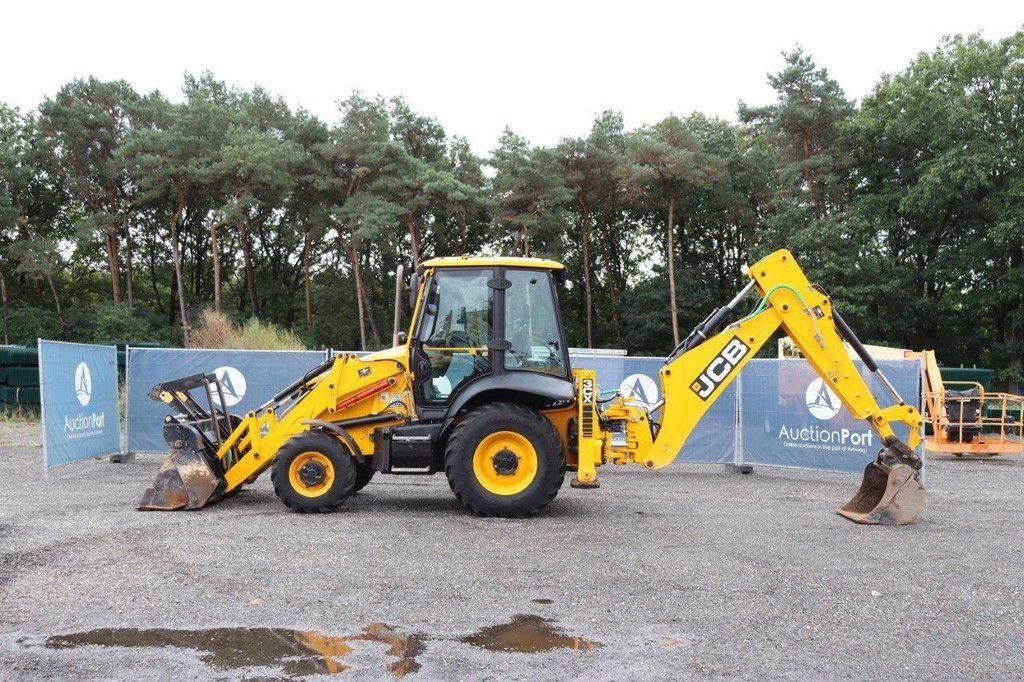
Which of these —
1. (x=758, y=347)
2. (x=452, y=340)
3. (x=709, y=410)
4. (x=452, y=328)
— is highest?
(x=452, y=328)

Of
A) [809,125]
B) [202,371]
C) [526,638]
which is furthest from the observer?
[809,125]

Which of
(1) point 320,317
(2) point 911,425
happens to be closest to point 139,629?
(2) point 911,425

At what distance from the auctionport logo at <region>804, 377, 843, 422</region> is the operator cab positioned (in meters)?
4.87

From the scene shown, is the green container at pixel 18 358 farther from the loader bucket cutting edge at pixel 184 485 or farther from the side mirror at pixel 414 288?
the side mirror at pixel 414 288

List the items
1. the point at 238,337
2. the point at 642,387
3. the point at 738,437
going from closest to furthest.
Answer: the point at 738,437 < the point at 642,387 < the point at 238,337

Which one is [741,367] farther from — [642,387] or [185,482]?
[185,482]

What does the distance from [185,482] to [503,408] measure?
10.5 ft

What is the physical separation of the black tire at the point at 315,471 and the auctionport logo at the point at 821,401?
6.55 meters

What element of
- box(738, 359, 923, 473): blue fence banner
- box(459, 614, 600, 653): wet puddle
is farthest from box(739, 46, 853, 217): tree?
box(459, 614, 600, 653): wet puddle

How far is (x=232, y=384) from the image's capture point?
43.3 ft

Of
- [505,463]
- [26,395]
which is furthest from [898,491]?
[26,395]

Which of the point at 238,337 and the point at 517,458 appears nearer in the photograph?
the point at 517,458

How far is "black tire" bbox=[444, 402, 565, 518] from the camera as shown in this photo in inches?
327

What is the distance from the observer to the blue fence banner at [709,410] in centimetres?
1299
